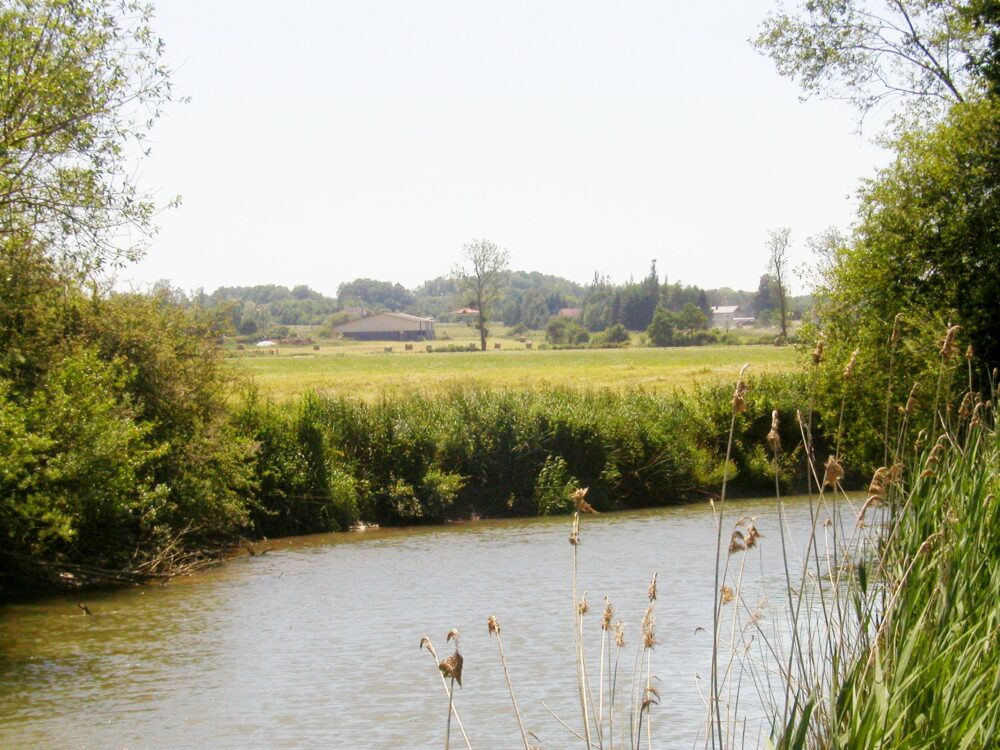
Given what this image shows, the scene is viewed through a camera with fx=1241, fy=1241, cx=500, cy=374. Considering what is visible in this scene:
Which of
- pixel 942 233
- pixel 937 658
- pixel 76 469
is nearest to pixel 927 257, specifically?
pixel 942 233

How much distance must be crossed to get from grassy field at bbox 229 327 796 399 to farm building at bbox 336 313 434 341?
2976cm

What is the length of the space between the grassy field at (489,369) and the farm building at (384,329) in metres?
29.8

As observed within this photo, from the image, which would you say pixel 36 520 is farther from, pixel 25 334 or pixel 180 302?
pixel 180 302

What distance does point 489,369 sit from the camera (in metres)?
72.1

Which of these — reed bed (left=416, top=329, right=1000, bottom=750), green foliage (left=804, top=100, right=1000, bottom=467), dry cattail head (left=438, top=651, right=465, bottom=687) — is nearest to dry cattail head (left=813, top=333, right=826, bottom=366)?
reed bed (left=416, top=329, right=1000, bottom=750)

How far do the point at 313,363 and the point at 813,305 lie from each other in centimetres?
5991

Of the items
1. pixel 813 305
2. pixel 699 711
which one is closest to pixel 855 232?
pixel 813 305

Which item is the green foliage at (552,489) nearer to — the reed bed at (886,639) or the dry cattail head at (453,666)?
the reed bed at (886,639)

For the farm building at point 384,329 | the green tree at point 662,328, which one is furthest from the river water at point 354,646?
the farm building at point 384,329

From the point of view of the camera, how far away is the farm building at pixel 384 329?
144 meters

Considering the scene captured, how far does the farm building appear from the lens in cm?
14438

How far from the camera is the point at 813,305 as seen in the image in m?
24.7

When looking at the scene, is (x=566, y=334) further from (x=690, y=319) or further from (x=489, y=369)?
(x=489, y=369)

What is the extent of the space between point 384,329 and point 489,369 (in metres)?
75.4
